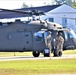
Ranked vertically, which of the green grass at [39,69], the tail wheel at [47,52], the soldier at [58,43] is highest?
the green grass at [39,69]

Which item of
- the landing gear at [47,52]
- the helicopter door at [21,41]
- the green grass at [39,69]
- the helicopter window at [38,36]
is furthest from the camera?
the helicopter door at [21,41]

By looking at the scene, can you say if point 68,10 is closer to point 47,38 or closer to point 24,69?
point 47,38

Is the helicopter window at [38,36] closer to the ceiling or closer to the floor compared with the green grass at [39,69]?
closer to the floor

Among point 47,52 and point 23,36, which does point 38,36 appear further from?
point 47,52

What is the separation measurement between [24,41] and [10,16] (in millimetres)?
31341

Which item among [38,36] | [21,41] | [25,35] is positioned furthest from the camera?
[25,35]

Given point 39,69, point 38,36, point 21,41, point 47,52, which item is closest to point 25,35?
point 21,41

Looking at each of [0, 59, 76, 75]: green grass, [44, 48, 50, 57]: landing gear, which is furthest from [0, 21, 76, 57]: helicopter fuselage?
[0, 59, 76, 75]: green grass

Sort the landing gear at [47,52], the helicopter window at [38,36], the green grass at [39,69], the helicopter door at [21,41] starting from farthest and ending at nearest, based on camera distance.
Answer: the helicopter door at [21,41] → the helicopter window at [38,36] → the landing gear at [47,52] → the green grass at [39,69]

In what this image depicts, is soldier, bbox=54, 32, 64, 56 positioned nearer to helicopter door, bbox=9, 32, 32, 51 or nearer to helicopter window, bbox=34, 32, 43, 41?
helicopter window, bbox=34, 32, 43, 41

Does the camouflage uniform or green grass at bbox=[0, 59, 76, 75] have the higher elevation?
green grass at bbox=[0, 59, 76, 75]

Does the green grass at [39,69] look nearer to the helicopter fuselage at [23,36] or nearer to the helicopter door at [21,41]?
the helicopter fuselage at [23,36]

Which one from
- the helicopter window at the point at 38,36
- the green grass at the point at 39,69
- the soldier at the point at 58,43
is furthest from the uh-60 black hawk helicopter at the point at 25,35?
the green grass at the point at 39,69

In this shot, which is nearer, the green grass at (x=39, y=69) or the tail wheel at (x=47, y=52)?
the green grass at (x=39, y=69)
